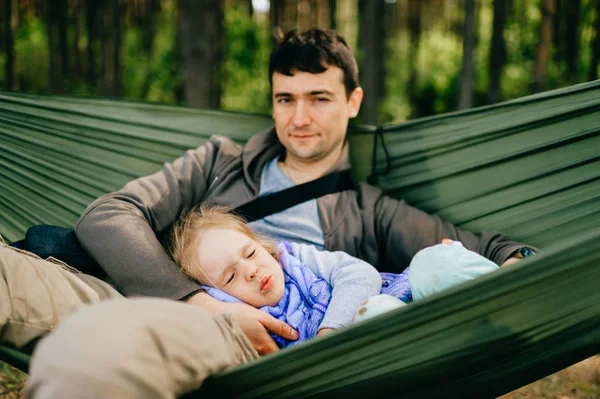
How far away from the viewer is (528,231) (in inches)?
65.8

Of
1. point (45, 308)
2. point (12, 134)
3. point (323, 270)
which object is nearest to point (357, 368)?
point (323, 270)

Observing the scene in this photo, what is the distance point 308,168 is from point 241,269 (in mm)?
580

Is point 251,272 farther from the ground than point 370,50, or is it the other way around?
point 370,50

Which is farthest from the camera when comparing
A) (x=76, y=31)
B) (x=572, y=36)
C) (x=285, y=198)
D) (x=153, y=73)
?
(x=153, y=73)

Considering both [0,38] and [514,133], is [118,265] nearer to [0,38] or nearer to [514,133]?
Answer: [514,133]

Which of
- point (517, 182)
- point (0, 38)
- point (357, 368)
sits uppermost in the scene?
point (0, 38)

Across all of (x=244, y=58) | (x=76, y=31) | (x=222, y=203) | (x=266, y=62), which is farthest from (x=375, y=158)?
(x=244, y=58)

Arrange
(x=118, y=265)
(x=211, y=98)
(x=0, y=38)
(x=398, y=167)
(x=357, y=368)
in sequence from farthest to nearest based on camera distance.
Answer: (x=0, y=38)
(x=211, y=98)
(x=398, y=167)
(x=118, y=265)
(x=357, y=368)

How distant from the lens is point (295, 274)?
150 centimetres

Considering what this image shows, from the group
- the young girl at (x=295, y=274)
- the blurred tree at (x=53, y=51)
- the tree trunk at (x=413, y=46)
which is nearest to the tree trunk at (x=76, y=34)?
the blurred tree at (x=53, y=51)

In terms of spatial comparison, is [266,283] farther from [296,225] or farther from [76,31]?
[76,31]

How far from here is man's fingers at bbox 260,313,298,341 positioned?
1.35 m

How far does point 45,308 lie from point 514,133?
4.48 ft

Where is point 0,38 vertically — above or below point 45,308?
above
